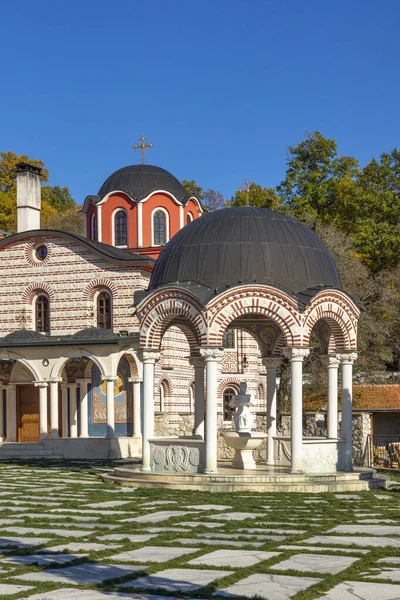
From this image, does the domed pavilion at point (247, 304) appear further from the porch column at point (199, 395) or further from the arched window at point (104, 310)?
the arched window at point (104, 310)

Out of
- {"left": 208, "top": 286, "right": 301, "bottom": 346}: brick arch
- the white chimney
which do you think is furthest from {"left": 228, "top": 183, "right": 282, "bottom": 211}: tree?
{"left": 208, "top": 286, "right": 301, "bottom": 346}: brick arch

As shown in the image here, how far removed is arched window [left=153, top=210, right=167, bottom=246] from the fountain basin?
18.1m

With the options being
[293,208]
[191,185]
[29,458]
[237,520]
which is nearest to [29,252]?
[29,458]

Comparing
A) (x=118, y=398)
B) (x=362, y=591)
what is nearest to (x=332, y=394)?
(x=362, y=591)

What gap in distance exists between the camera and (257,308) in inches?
773

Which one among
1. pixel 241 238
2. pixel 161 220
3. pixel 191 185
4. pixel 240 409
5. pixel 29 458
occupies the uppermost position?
pixel 191 185

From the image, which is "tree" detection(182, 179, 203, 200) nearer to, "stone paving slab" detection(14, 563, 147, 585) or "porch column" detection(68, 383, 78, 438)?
"porch column" detection(68, 383, 78, 438)

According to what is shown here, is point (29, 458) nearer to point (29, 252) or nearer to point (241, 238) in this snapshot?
point (29, 252)

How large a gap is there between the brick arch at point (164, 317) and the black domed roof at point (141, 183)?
1720 centimetres

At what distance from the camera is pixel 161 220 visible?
125 ft

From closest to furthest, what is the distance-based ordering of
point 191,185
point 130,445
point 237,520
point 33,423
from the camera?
point 237,520 → point 130,445 → point 33,423 → point 191,185

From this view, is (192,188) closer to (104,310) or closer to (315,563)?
(104,310)

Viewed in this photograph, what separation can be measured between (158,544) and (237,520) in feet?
8.20

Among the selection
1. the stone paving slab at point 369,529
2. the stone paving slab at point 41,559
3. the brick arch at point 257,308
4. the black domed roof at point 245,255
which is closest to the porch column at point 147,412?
the brick arch at point 257,308
